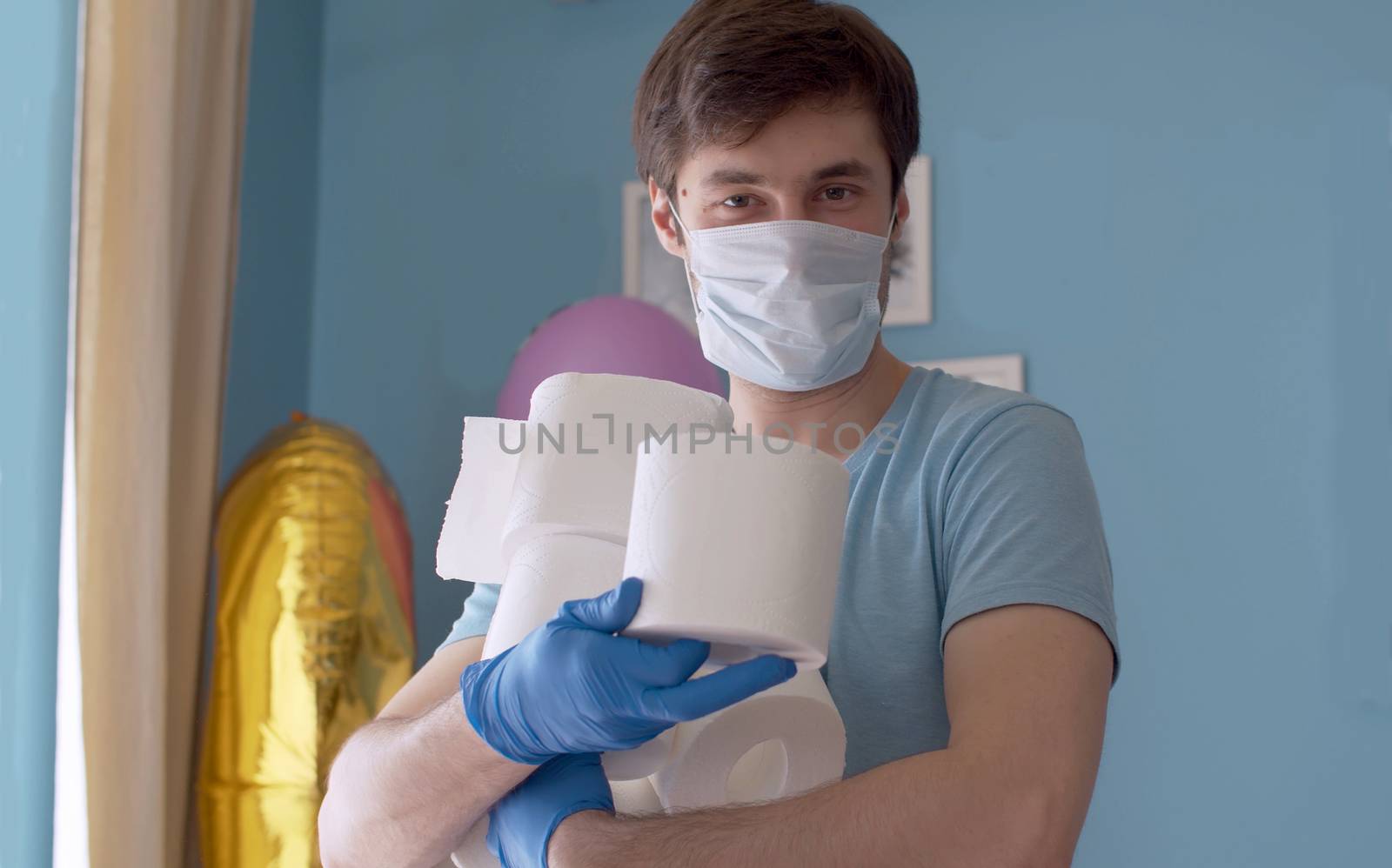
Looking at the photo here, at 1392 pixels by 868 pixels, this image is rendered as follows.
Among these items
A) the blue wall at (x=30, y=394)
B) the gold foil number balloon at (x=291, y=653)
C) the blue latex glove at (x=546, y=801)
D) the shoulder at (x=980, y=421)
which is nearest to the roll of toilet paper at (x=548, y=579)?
the blue latex glove at (x=546, y=801)

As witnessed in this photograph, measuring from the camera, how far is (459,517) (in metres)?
1.23

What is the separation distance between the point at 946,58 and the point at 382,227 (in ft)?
4.35

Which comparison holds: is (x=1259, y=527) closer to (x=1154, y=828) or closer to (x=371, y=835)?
(x=1154, y=828)

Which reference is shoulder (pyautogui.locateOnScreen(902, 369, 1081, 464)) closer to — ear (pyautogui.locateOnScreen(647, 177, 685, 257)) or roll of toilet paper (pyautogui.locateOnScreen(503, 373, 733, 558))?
→ roll of toilet paper (pyautogui.locateOnScreen(503, 373, 733, 558))

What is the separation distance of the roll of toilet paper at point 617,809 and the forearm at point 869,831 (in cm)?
11

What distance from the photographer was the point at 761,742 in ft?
3.39

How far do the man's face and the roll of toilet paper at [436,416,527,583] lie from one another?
31 cm

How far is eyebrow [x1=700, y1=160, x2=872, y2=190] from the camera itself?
1287 mm

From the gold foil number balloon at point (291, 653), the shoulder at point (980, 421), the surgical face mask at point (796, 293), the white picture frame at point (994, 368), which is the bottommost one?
the gold foil number balloon at point (291, 653)

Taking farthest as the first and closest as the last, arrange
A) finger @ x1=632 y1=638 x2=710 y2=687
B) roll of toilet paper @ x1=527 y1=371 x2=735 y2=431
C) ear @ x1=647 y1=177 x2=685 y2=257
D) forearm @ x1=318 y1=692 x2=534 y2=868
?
ear @ x1=647 y1=177 x2=685 y2=257, roll of toilet paper @ x1=527 y1=371 x2=735 y2=431, forearm @ x1=318 y1=692 x2=534 y2=868, finger @ x1=632 y1=638 x2=710 y2=687

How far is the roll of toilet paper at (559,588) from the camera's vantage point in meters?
1.00

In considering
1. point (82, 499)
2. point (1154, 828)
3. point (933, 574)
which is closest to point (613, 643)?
point (933, 574)

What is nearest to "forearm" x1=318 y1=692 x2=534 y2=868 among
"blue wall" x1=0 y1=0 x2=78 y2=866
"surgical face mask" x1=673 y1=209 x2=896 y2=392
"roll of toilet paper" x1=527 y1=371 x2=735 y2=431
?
"roll of toilet paper" x1=527 y1=371 x2=735 y2=431

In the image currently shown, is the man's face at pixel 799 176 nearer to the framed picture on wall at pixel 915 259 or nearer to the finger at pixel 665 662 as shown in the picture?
the finger at pixel 665 662
